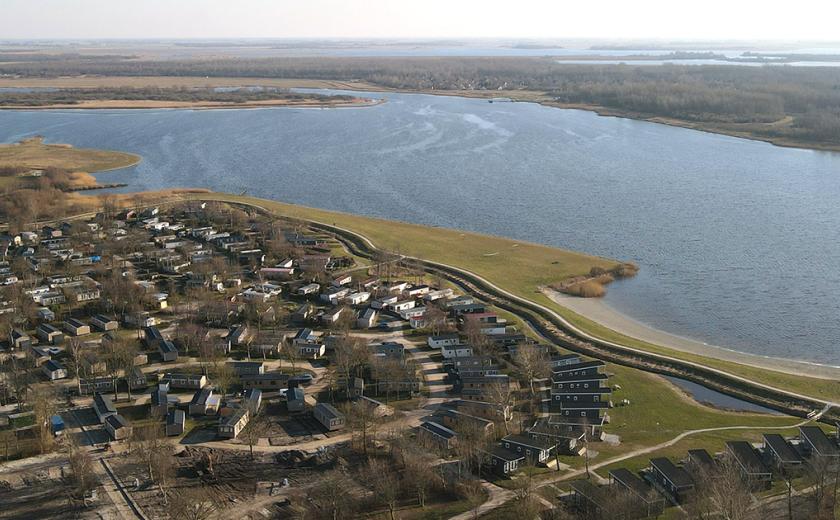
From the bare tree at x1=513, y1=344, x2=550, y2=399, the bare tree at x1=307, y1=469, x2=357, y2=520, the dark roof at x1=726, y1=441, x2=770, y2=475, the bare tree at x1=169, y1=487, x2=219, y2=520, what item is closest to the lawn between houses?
the dark roof at x1=726, y1=441, x2=770, y2=475

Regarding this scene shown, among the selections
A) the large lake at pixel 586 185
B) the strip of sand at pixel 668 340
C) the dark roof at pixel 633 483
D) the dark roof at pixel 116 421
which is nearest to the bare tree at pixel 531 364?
the dark roof at pixel 633 483

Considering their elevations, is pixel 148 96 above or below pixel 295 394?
above

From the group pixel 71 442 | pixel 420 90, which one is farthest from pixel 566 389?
pixel 420 90

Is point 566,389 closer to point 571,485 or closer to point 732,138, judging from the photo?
point 571,485

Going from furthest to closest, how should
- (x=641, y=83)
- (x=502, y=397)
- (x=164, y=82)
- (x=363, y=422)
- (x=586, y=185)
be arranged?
(x=164, y=82) < (x=641, y=83) < (x=586, y=185) < (x=502, y=397) < (x=363, y=422)

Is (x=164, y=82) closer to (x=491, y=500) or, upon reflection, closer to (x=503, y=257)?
(x=503, y=257)

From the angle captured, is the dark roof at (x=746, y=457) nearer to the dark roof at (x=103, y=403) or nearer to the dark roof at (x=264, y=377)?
the dark roof at (x=264, y=377)

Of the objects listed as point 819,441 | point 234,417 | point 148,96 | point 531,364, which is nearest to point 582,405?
point 531,364
